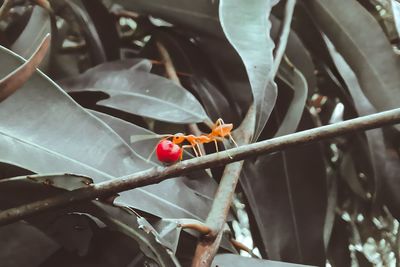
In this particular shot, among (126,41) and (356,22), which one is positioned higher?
(356,22)

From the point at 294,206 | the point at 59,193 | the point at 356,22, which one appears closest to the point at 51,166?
the point at 59,193

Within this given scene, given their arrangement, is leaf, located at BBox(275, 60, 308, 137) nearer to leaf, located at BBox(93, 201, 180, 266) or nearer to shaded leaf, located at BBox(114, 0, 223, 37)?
shaded leaf, located at BBox(114, 0, 223, 37)

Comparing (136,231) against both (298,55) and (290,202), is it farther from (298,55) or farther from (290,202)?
(298,55)

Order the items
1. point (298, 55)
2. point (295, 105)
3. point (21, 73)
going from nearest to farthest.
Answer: point (21, 73), point (295, 105), point (298, 55)

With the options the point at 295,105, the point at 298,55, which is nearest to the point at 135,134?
the point at 295,105

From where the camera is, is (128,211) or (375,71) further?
(375,71)

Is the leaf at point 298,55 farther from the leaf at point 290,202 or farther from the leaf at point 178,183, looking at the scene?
the leaf at point 178,183

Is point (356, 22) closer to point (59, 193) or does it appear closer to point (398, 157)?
point (398, 157)
